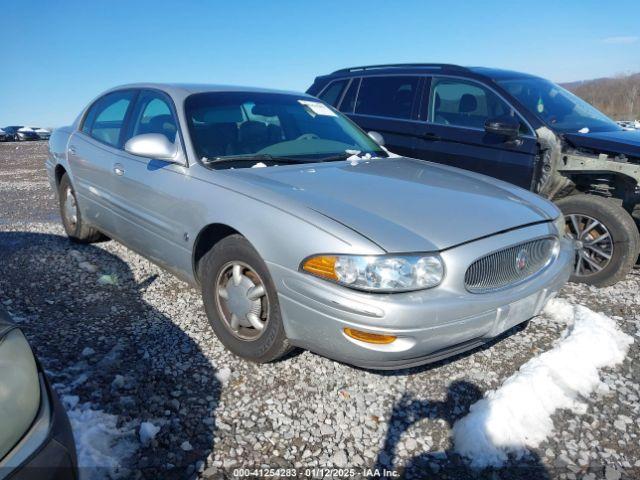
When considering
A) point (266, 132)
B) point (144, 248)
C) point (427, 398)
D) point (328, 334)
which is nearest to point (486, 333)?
point (427, 398)

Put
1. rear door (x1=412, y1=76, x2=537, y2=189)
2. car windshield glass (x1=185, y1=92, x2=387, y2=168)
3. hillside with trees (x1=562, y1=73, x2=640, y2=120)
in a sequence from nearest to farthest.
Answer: car windshield glass (x1=185, y1=92, x2=387, y2=168), rear door (x1=412, y1=76, x2=537, y2=189), hillside with trees (x1=562, y1=73, x2=640, y2=120)

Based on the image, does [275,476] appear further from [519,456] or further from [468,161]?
[468,161]

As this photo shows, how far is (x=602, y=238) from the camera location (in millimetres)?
4160

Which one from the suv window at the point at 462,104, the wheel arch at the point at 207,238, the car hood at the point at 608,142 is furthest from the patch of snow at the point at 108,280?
the car hood at the point at 608,142

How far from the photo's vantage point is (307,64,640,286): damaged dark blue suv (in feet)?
13.5

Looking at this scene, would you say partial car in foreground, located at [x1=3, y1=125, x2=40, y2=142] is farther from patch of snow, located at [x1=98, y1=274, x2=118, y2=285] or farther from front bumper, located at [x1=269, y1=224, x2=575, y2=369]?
front bumper, located at [x1=269, y1=224, x2=575, y2=369]

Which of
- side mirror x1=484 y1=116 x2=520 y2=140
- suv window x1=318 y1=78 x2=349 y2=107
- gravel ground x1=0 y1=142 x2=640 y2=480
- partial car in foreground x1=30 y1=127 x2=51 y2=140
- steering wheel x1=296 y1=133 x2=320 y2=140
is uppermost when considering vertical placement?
suv window x1=318 y1=78 x2=349 y2=107

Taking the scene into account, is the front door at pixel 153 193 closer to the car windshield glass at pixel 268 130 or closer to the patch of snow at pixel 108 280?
the car windshield glass at pixel 268 130

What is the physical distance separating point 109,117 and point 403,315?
10.9 feet

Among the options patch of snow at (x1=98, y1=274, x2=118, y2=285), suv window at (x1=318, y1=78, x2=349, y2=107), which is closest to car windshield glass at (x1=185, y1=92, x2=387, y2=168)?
patch of snow at (x1=98, y1=274, x2=118, y2=285)

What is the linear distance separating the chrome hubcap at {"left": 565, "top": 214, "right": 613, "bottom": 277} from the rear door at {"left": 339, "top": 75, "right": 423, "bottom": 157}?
1.73m

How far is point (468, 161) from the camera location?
189 inches

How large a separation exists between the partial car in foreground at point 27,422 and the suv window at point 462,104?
424cm

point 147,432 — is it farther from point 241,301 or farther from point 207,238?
point 207,238
